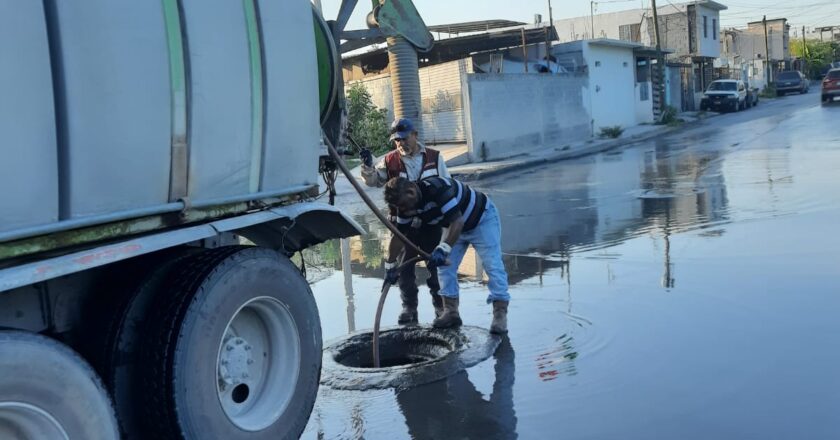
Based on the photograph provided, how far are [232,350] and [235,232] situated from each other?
57 centimetres

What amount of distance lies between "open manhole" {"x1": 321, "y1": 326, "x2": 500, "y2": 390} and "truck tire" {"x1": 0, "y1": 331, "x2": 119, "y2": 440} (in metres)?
2.39

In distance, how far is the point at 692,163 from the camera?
1795 cm

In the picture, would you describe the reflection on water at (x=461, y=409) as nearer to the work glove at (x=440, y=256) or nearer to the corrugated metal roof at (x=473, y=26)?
the work glove at (x=440, y=256)

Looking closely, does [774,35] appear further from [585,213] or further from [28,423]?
[28,423]

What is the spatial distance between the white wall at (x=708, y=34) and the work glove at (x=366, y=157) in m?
48.8

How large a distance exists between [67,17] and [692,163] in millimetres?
16974

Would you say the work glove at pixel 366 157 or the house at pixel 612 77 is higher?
the house at pixel 612 77

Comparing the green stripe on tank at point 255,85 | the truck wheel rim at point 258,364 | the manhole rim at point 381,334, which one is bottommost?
the manhole rim at point 381,334

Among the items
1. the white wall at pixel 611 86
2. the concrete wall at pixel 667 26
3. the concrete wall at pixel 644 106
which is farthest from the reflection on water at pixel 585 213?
the concrete wall at pixel 667 26

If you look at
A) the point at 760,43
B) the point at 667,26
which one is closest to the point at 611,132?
the point at 667,26

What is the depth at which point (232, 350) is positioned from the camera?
359cm

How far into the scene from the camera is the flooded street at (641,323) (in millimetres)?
4181

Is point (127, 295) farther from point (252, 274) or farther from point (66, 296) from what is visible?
point (252, 274)

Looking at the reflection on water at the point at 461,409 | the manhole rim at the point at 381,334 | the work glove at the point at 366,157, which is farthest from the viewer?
the work glove at the point at 366,157
